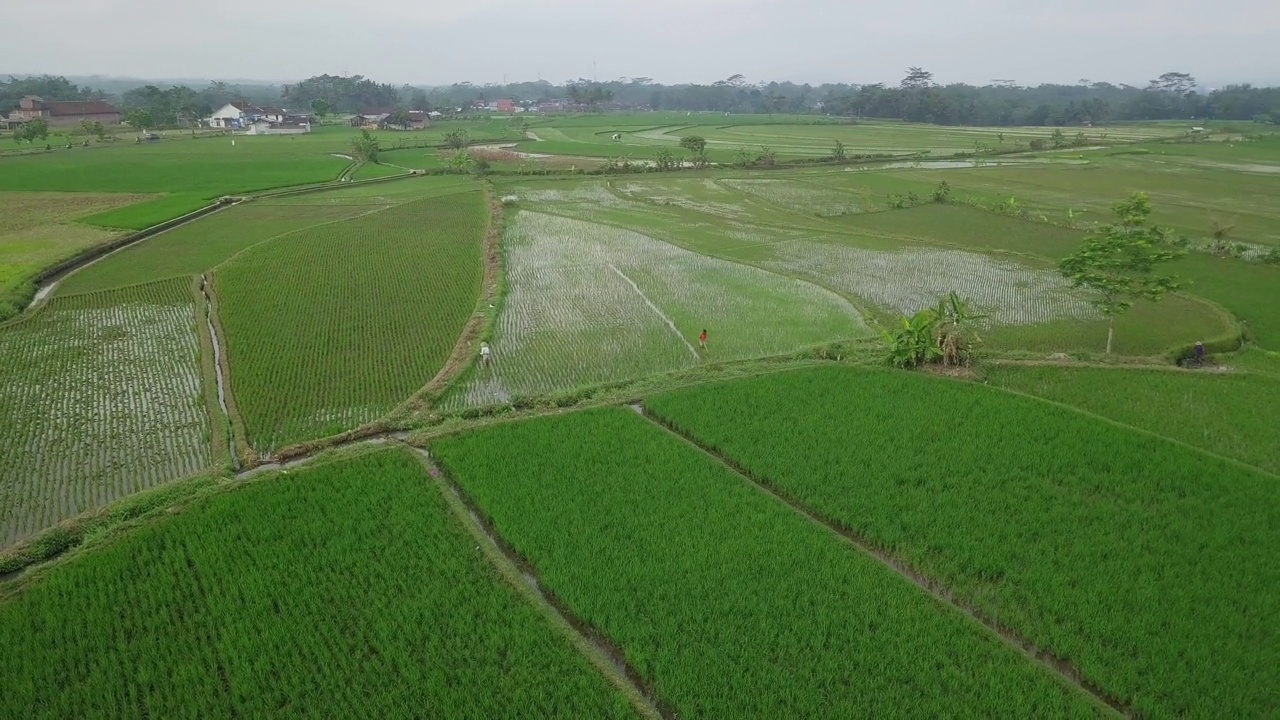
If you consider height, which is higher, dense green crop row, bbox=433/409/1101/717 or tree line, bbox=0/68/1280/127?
tree line, bbox=0/68/1280/127

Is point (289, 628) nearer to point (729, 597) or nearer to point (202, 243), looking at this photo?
point (729, 597)

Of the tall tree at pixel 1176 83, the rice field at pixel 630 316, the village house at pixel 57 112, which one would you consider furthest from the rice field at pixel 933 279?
the tall tree at pixel 1176 83

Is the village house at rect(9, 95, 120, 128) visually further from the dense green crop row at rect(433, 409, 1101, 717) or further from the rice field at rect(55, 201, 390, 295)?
the dense green crop row at rect(433, 409, 1101, 717)

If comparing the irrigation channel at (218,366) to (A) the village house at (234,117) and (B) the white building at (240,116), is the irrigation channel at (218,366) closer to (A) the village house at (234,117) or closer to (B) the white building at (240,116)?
(B) the white building at (240,116)

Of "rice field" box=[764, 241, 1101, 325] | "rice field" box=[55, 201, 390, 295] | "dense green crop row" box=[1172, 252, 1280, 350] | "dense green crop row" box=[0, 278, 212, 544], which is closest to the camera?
"dense green crop row" box=[0, 278, 212, 544]

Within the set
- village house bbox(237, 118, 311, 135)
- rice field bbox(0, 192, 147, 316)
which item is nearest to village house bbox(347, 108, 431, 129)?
village house bbox(237, 118, 311, 135)
